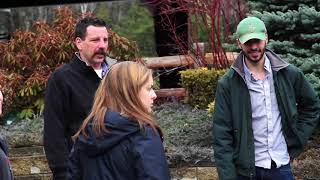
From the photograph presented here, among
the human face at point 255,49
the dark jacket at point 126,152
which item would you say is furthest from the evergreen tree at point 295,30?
the dark jacket at point 126,152

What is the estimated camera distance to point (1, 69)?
8602 millimetres

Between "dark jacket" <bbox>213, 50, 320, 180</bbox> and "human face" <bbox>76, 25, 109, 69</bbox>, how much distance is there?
34.5 inches

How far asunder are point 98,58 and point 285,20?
267cm

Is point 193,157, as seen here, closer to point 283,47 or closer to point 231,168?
point 283,47

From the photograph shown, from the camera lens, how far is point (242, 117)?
432 cm

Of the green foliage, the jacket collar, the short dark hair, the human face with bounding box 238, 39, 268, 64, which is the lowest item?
the green foliage

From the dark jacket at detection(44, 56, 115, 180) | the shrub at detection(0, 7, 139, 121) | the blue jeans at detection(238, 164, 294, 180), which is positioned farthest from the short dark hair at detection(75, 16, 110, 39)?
the shrub at detection(0, 7, 139, 121)

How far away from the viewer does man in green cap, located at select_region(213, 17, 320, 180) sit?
430 centimetres

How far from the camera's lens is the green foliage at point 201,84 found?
7.96 meters

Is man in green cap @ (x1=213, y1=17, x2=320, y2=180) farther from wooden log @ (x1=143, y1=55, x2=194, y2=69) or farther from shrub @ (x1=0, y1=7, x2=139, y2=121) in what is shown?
wooden log @ (x1=143, y1=55, x2=194, y2=69)

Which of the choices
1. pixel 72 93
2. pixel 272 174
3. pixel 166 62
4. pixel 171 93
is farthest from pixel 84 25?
pixel 166 62

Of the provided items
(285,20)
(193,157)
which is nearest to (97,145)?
(193,157)

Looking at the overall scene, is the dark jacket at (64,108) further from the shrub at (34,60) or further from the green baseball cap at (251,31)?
the shrub at (34,60)

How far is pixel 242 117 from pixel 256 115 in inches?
3.8
